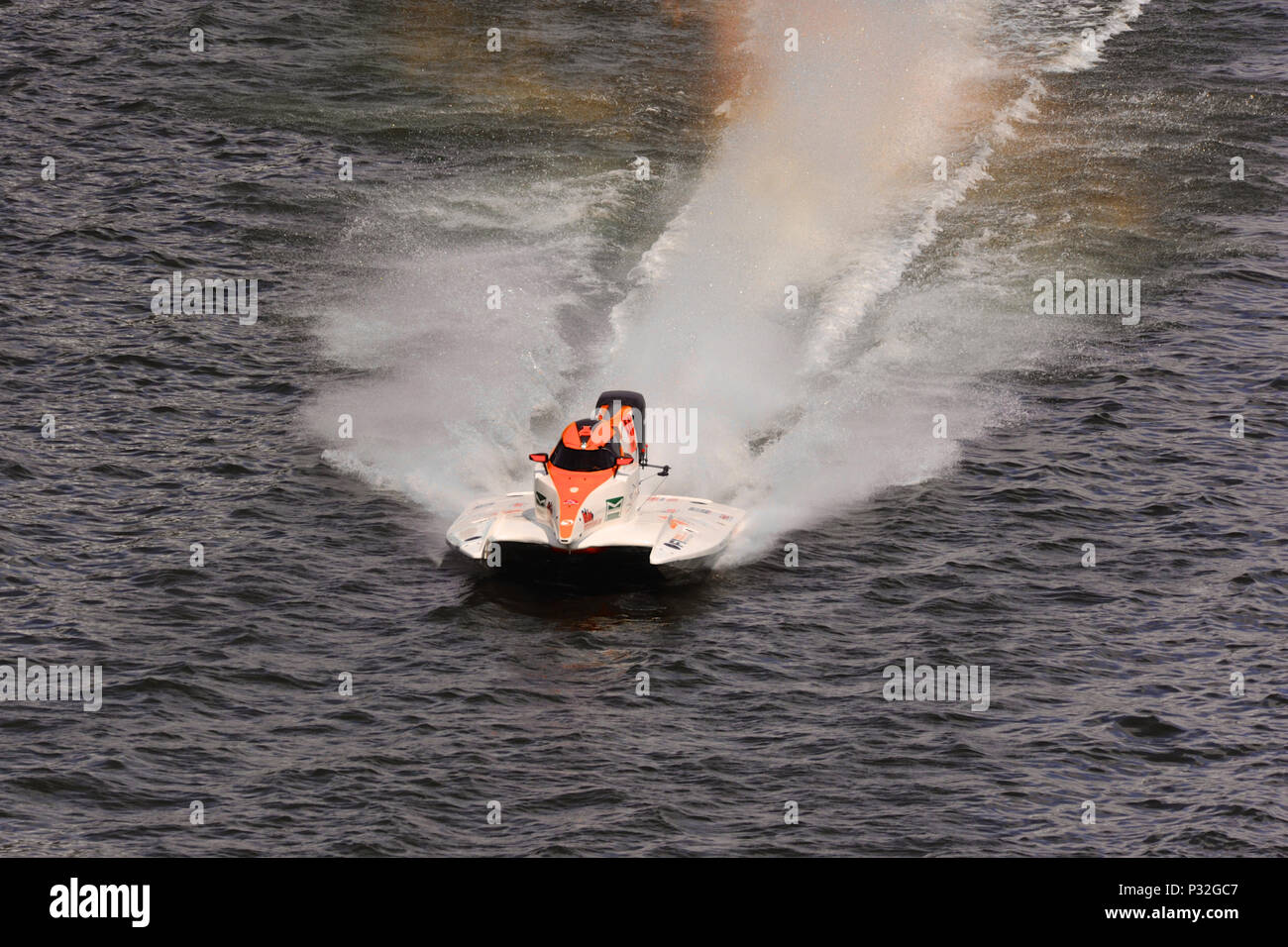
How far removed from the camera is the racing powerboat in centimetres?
3078

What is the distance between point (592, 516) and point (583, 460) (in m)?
1.16

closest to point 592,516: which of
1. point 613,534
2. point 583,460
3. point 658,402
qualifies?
point 613,534

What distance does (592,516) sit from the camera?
31.1 m

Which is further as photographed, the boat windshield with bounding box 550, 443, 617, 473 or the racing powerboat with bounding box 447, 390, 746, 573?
the boat windshield with bounding box 550, 443, 617, 473

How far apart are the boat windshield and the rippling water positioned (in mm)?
2154

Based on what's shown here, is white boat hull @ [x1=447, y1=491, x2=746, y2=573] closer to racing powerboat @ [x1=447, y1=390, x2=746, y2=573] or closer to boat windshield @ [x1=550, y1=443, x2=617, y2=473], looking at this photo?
racing powerboat @ [x1=447, y1=390, x2=746, y2=573]

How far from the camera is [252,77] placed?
54.9 metres

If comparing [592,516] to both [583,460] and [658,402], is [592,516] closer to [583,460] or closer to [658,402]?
[583,460]

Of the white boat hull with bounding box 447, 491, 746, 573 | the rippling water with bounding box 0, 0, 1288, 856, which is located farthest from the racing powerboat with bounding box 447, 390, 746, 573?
the rippling water with bounding box 0, 0, 1288, 856

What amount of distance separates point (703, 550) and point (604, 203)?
18428mm

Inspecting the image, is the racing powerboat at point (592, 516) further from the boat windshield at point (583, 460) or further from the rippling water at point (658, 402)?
the rippling water at point (658, 402)

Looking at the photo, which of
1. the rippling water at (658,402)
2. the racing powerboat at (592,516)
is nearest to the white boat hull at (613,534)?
the racing powerboat at (592,516)
